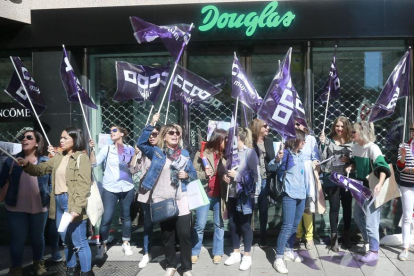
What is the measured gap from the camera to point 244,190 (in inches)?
242

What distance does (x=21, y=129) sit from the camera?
8.34m

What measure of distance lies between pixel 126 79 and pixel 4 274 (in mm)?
3130

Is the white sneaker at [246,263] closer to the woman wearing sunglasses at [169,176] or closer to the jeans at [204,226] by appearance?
the jeans at [204,226]

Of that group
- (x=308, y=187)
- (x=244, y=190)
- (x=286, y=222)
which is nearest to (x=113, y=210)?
(x=244, y=190)

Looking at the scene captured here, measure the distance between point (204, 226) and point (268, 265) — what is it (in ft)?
3.38

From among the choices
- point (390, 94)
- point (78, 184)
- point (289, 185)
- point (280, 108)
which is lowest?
point (289, 185)

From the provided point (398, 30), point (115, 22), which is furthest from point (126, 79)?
point (398, 30)

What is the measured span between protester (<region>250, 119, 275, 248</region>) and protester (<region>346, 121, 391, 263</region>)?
1.15m

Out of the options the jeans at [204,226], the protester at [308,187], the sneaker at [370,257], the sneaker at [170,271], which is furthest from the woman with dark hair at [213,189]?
the sneaker at [370,257]

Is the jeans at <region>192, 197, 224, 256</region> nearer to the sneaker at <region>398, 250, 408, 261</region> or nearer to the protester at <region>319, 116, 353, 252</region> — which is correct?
the protester at <region>319, 116, 353, 252</region>

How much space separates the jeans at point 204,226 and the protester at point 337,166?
1.69m

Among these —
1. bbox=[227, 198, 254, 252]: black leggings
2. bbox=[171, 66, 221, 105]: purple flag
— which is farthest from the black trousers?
bbox=[171, 66, 221, 105]: purple flag

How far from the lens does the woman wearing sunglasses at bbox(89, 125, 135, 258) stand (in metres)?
6.97

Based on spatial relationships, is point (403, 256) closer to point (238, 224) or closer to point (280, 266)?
point (280, 266)
